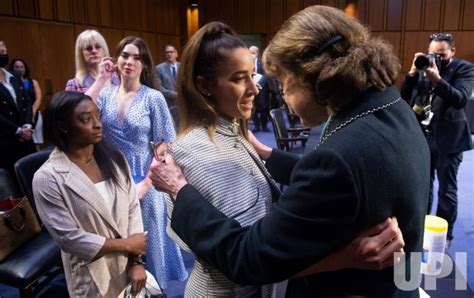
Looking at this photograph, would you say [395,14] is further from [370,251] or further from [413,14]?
[370,251]

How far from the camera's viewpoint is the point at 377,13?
34.9ft

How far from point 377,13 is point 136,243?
35.2ft

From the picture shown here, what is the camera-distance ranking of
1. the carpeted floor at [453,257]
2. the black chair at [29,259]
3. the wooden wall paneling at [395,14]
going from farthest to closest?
the wooden wall paneling at [395,14], the black chair at [29,259], the carpeted floor at [453,257]

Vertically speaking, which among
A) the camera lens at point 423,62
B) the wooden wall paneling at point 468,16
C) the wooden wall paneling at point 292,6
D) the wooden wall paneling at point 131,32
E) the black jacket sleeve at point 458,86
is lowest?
the black jacket sleeve at point 458,86

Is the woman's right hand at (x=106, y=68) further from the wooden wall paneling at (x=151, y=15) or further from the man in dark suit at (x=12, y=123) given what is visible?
the wooden wall paneling at (x=151, y=15)

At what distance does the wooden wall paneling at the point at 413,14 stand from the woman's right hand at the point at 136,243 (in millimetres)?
10814

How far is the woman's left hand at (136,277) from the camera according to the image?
1.56m

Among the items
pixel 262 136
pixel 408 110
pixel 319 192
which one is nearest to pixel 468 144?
pixel 408 110

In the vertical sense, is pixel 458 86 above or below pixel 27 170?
above

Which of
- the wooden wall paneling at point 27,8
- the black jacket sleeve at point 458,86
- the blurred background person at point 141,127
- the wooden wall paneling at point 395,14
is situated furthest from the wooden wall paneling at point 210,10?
the blurred background person at point 141,127

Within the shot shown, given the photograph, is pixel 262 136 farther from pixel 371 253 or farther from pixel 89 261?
pixel 371 253

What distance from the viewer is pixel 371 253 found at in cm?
72

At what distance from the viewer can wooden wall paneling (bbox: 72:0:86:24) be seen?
23.8 ft

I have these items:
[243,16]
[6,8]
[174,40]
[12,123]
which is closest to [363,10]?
[243,16]
